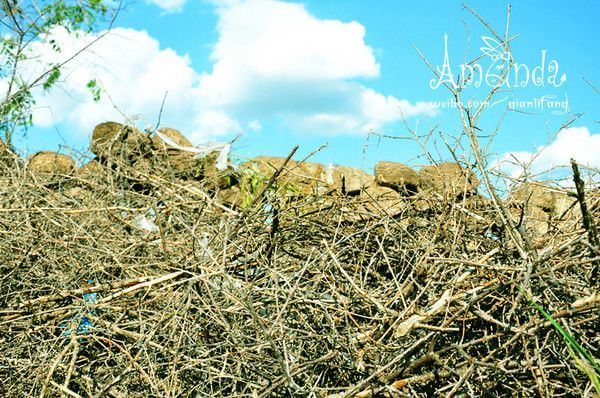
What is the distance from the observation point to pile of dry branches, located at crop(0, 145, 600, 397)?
1.97m

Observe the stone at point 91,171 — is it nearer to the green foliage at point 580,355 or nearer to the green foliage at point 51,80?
the green foliage at point 580,355

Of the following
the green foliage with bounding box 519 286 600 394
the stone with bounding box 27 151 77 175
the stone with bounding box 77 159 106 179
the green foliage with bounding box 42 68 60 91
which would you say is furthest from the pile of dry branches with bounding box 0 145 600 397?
the green foliage with bounding box 42 68 60 91

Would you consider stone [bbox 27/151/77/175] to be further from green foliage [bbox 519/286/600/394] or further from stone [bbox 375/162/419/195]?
green foliage [bbox 519/286/600/394]

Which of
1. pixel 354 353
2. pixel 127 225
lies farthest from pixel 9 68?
pixel 354 353

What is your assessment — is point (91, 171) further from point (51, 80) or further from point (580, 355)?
point (51, 80)

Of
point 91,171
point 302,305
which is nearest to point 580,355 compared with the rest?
point 302,305

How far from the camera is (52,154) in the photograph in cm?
617

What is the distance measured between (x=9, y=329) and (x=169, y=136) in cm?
413

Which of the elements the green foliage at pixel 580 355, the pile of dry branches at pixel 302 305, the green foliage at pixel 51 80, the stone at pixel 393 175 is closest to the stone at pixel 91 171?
the pile of dry branches at pixel 302 305

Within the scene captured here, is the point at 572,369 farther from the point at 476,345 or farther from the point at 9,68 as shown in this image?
the point at 9,68

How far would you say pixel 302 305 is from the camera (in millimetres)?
2295

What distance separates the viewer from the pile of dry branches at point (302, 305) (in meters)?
1.97

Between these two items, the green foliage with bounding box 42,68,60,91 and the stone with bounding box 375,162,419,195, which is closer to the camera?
the stone with bounding box 375,162,419,195

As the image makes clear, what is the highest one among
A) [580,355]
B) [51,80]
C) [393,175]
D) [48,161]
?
[51,80]
